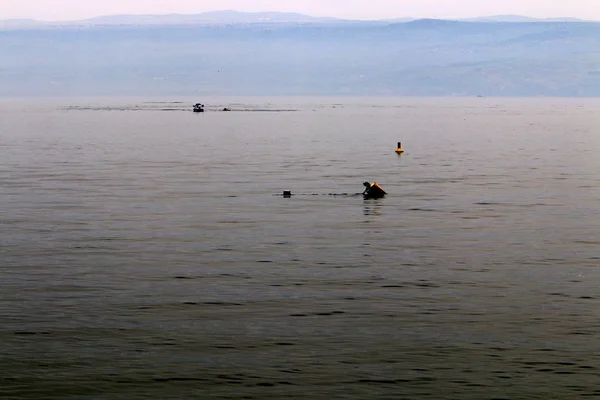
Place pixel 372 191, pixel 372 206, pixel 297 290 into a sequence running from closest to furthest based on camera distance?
pixel 297 290, pixel 372 206, pixel 372 191

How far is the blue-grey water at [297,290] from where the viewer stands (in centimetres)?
2894

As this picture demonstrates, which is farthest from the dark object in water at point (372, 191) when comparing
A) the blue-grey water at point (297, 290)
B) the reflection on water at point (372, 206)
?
the blue-grey water at point (297, 290)

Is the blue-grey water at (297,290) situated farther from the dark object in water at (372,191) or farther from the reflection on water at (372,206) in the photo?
the dark object in water at (372,191)

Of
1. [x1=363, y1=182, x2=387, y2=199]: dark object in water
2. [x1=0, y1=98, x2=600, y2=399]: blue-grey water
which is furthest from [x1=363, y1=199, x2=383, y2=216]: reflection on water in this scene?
[x1=363, y1=182, x2=387, y2=199]: dark object in water

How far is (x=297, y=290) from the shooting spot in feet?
130

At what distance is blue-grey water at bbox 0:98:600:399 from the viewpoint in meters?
28.9

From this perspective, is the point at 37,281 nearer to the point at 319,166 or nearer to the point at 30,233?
the point at 30,233

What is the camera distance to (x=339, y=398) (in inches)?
1066

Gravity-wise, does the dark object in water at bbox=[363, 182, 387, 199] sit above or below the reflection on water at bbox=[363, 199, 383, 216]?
above

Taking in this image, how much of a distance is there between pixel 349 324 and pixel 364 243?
Result: 17.3 meters

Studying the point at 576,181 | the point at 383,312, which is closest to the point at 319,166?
the point at 576,181

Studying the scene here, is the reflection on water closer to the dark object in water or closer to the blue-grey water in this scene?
the blue-grey water

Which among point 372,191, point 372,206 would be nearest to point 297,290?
point 372,206

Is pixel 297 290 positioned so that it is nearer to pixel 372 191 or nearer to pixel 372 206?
pixel 372 206
